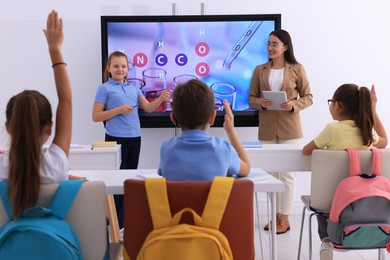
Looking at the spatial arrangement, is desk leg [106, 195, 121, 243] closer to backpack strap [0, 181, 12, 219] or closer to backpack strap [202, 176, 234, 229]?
backpack strap [0, 181, 12, 219]

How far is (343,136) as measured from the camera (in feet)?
8.95

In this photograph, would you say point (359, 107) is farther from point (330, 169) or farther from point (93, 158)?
point (93, 158)

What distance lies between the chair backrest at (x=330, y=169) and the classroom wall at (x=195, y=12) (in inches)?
92.5

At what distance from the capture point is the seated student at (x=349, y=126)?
8.86ft

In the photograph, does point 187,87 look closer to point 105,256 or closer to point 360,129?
point 105,256

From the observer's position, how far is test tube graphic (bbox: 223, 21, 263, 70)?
15.2ft

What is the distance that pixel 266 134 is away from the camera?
432cm

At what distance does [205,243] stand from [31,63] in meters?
3.56

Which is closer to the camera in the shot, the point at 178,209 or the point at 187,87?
the point at 178,209

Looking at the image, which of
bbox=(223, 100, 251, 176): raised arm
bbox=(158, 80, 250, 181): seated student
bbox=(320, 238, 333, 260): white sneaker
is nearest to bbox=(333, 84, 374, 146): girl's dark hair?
bbox=(320, 238, 333, 260): white sneaker

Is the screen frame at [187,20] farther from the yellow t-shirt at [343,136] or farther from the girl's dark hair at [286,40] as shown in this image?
the yellow t-shirt at [343,136]

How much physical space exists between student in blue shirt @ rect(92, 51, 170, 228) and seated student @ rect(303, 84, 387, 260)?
56.1 inches

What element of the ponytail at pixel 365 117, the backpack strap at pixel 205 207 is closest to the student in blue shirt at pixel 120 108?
the ponytail at pixel 365 117

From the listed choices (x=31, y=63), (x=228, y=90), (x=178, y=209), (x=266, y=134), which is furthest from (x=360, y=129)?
(x=31, y=63)
